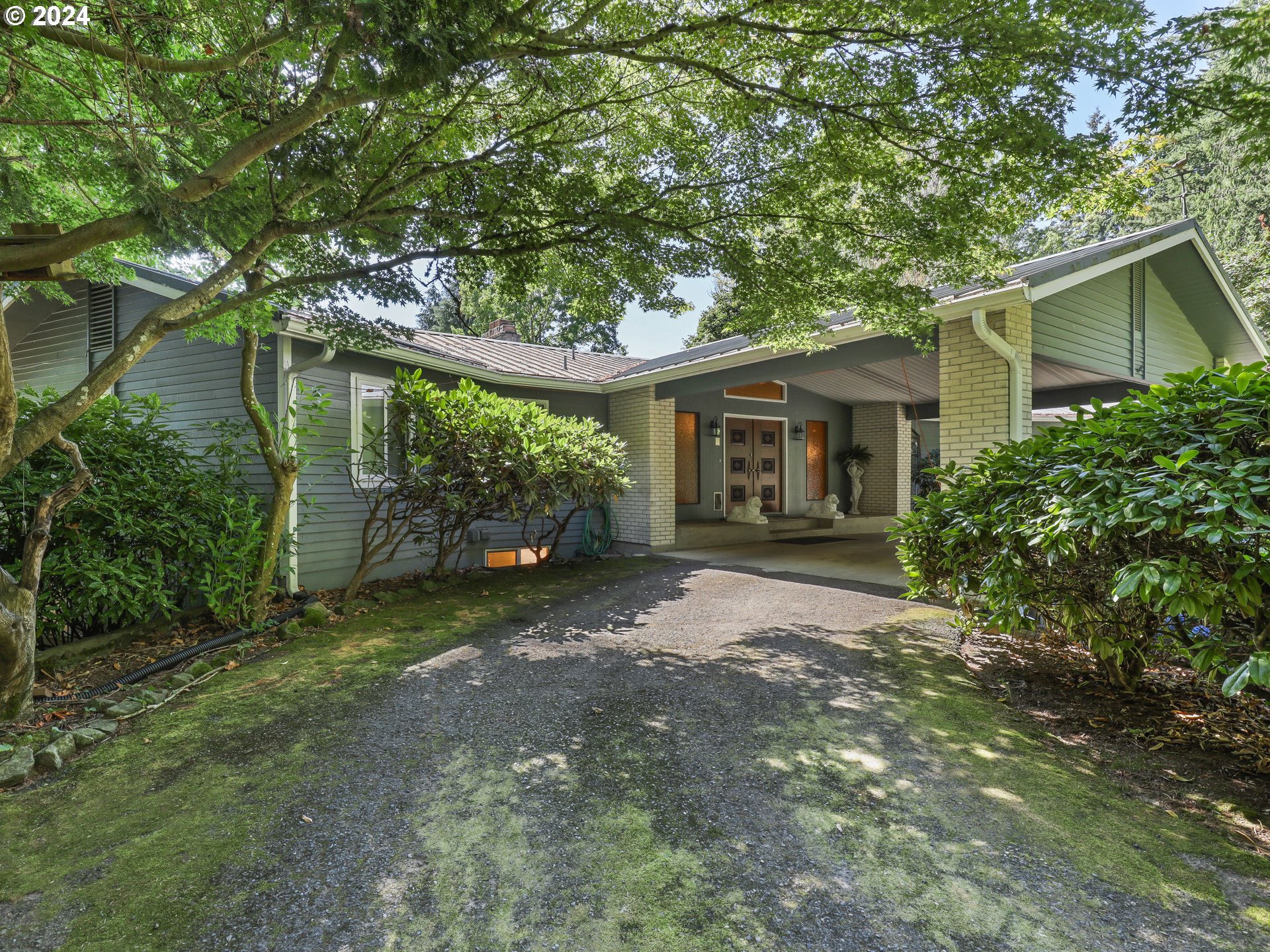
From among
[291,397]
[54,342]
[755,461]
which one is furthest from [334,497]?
[755,461]

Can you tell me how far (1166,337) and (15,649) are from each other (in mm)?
12174

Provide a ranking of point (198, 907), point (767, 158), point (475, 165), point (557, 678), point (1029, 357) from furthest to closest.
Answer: point (1029, 357)
point (767, 158)
point (475, 165)
point (557, 678)
point (198, 907)

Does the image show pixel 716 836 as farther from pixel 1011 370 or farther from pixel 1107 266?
pixel 1107 266

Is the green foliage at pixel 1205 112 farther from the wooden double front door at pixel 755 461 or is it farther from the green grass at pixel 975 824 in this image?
the wooden double front door at pixel 755 461

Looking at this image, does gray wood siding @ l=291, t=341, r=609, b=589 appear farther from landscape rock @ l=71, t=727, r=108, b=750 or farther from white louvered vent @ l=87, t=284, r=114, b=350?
white louvered vent @ l=87, t=284, r=114, b=350

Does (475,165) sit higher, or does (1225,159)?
(1225,159)

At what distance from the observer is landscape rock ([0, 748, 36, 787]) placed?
260 centimetres

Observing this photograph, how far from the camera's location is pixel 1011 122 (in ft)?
11.8

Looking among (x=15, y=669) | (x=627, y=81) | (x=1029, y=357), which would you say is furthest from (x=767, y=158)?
(x=15, y=669)

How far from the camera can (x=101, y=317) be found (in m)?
7.70

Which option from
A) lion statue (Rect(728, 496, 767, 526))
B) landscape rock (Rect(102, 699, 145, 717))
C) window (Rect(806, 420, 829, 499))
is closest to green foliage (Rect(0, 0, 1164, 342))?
landscape rock (Rect(102, 699, 145, 717))

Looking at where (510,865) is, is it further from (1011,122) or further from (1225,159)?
(1225,159)

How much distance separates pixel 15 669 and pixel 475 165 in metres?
4.09

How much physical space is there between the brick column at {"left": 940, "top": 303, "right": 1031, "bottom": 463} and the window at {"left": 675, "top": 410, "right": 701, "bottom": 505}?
5.92m
